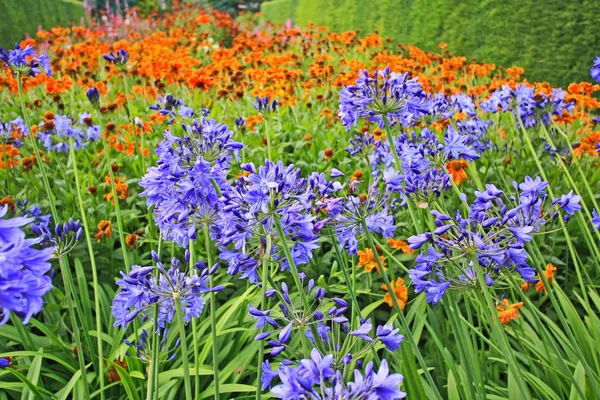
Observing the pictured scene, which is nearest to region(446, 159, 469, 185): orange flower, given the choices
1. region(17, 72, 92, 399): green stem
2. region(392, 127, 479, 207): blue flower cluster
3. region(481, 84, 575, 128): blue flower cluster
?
region(481, 84, 575, 128): blue flower cluster

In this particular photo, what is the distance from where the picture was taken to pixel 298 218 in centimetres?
153

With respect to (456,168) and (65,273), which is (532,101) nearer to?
(456,168)

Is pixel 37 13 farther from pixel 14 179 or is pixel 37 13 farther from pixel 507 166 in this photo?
pixel 507 166

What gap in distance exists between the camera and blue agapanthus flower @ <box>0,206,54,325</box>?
0.77 meters

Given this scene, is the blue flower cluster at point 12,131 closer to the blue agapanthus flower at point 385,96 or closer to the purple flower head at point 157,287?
the purple flower head at point 157,287

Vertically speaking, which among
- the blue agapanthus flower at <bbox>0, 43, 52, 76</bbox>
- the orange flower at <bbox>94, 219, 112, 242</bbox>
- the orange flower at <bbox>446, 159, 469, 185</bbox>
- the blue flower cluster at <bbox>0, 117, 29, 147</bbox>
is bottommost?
the orange flower at <bbox>94, 219, 112, 242</bbox>

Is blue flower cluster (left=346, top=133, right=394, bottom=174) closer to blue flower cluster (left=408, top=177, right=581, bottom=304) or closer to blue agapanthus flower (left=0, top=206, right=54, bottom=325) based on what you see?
blue flower cluster (left=408, top=177, right=581, bottom=304)

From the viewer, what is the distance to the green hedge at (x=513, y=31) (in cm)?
781

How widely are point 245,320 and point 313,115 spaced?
12.0ft

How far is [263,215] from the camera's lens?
4.86ft

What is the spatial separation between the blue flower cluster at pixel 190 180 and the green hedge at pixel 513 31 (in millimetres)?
7802

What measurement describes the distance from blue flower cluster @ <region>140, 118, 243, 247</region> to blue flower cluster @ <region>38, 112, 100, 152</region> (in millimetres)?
2430

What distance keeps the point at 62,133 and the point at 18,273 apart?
3.74 metres

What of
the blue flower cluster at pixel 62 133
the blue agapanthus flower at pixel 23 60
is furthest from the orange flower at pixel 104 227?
the blue flower cluster at pixel 62 133
